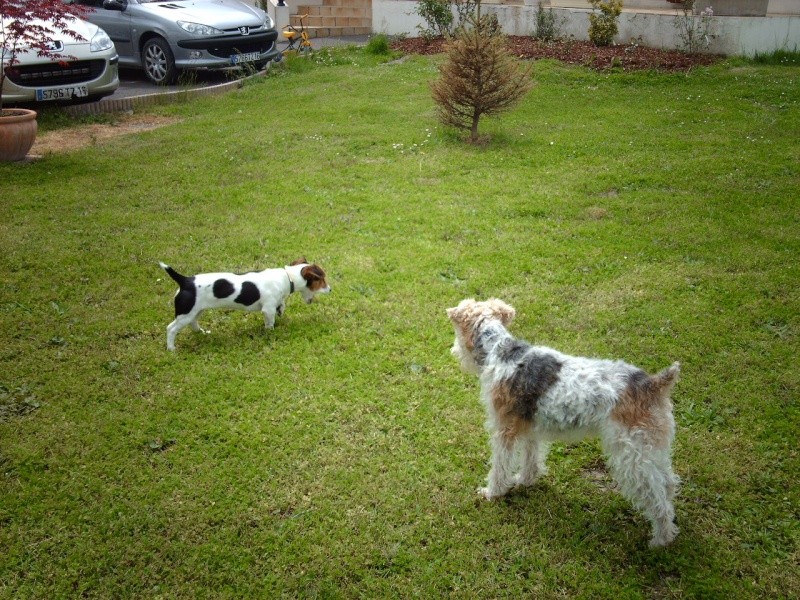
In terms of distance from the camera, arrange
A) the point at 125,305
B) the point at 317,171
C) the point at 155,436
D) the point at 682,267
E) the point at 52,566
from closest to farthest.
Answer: the point at 52,566 → the point at 155,436 → the point at 125,305 → the point at 682,267 → the point at 317,171

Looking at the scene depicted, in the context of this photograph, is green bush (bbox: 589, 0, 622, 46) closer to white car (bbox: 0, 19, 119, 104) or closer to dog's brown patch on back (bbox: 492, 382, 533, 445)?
white car (bbox: 0, 19, 119, 104)

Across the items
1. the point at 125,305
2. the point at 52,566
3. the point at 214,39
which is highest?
the point at 214,39

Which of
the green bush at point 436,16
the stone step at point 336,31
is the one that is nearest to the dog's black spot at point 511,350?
the green bush at point 436,16

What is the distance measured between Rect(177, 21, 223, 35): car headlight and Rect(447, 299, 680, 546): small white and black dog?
11.7m

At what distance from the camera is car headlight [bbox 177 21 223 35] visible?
1341cm

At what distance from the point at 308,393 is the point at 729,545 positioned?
292 cm

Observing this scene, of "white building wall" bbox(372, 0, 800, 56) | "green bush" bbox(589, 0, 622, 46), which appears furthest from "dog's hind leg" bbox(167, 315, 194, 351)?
"white building wall" bbox(372, 0, 800, 56)

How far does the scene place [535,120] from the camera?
11.5 metres

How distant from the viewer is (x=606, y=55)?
14.6 m

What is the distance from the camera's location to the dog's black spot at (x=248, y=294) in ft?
18.0

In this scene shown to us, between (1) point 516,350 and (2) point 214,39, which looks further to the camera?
(2) point 214,39

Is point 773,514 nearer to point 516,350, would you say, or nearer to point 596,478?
point 596,478

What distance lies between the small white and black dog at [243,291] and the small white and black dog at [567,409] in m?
2.00

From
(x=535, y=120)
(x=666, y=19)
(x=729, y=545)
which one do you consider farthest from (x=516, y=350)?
(x=666, y=19)
